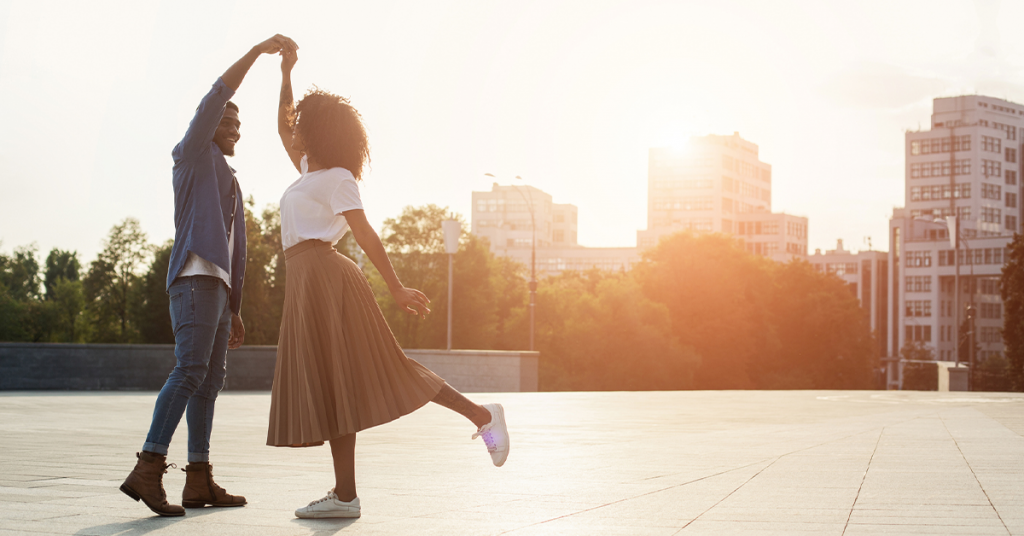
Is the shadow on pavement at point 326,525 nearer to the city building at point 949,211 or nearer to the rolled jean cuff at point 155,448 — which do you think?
the rolled jean cuff at point 155,448

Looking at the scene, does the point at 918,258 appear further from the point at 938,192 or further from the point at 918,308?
the point at 938,192

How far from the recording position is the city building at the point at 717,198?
146m

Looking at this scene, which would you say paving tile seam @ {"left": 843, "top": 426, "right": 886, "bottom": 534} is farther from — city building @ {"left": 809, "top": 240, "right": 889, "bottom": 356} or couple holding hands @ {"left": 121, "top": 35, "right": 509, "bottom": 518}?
city building @ {"left": 809, "top": 240, "right": 889, "bottom": 356}

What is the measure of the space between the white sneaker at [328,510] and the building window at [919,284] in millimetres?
128848

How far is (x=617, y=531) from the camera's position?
393cm

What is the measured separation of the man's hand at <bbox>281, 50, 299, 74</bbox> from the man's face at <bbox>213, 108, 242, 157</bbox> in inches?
15.4

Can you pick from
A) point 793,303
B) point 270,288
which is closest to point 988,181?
point 793,303

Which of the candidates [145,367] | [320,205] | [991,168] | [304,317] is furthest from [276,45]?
[991,168]

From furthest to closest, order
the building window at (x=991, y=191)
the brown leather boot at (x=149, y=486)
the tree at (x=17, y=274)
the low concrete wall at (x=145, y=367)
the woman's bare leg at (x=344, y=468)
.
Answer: the building window at (x=991, y=191)
the tree at (x=17, y=274)
the low concrete wall at (x=145, y=367)
the woman's bare leg at (x=344, y=468)
the brown leather boot at (x=149, y=486)

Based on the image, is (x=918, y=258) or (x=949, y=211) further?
(x=949, y=211)

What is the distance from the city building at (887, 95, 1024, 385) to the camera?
120625 mm

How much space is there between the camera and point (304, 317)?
14.1ft

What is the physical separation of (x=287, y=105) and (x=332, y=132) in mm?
831

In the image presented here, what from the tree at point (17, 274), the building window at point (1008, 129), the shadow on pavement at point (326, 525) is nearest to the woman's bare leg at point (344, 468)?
the shadow on pavement at point (326, 525)
